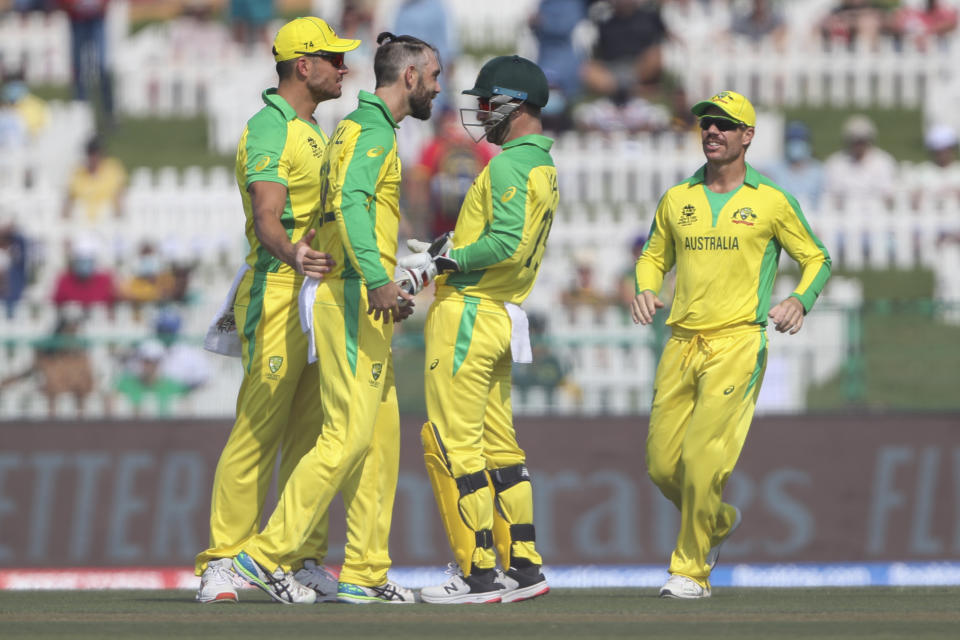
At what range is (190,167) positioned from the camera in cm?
2106

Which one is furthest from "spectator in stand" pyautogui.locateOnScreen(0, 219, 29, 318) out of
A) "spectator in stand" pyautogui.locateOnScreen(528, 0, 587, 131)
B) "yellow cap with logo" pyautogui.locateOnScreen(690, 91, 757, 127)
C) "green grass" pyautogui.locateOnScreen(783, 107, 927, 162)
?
"yellow cap with logo" pyautogui.locateOnScreen(690, 91, 757, 127)

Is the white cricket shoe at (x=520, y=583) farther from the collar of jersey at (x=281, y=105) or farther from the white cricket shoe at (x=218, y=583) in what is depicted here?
the collar of jersey at (x=281, y=105)

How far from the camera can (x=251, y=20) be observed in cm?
2348

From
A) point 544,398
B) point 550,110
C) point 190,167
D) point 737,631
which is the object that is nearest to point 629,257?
point 550,110

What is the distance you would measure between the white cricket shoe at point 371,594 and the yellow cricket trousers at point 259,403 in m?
0.29

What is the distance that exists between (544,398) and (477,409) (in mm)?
4121

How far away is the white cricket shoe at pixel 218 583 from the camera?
26.0 feet

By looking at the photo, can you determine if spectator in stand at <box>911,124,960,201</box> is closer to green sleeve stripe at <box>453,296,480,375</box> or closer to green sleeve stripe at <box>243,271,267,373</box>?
green sleeve stripe at <box>453,296,480,375</box>

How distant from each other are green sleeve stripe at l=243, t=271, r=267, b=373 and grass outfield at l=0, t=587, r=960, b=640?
45.1 inches

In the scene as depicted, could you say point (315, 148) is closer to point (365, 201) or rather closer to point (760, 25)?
point (365, 201)

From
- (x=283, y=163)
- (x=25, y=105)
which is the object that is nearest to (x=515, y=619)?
(x=283, y=163)

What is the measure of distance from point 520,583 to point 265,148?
2.30 metres

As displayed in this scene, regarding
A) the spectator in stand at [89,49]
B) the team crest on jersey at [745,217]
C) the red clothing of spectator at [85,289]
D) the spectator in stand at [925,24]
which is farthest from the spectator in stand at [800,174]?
the team crest on jersey at [745,217]

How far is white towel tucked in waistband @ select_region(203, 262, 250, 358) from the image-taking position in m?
8.20
